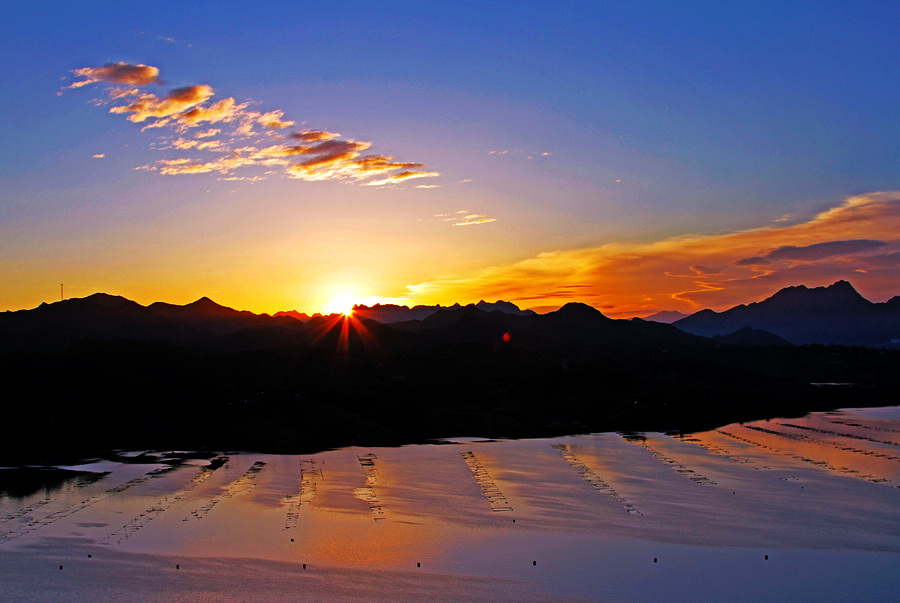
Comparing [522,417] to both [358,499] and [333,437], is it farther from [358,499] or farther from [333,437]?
[358,499]

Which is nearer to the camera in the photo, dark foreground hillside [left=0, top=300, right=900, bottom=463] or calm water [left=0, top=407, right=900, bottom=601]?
calm water [left=0, top=407, right=900, bottom=601]

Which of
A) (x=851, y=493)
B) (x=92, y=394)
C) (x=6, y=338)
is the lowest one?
(x=851, y=493)

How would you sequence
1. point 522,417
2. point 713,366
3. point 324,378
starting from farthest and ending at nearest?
point 713,366
point 324,378
point 522,417

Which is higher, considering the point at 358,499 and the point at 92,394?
the point at 92,394

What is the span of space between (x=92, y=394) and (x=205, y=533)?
72.5m

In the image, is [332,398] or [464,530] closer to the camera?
[464,530]

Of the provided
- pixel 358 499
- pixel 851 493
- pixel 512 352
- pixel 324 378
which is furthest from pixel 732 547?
pixel 512 352

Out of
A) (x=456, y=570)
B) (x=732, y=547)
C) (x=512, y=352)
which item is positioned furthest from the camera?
(x=512, y=352)

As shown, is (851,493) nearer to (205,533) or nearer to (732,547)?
(732,547)

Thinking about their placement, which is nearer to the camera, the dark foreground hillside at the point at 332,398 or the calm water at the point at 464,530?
the calm water at the point at 464,530

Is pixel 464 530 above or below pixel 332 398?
below

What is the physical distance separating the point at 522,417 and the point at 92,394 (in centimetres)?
6770

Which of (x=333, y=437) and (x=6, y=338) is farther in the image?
(x=6, y=338)

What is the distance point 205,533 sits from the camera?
46.1 m
